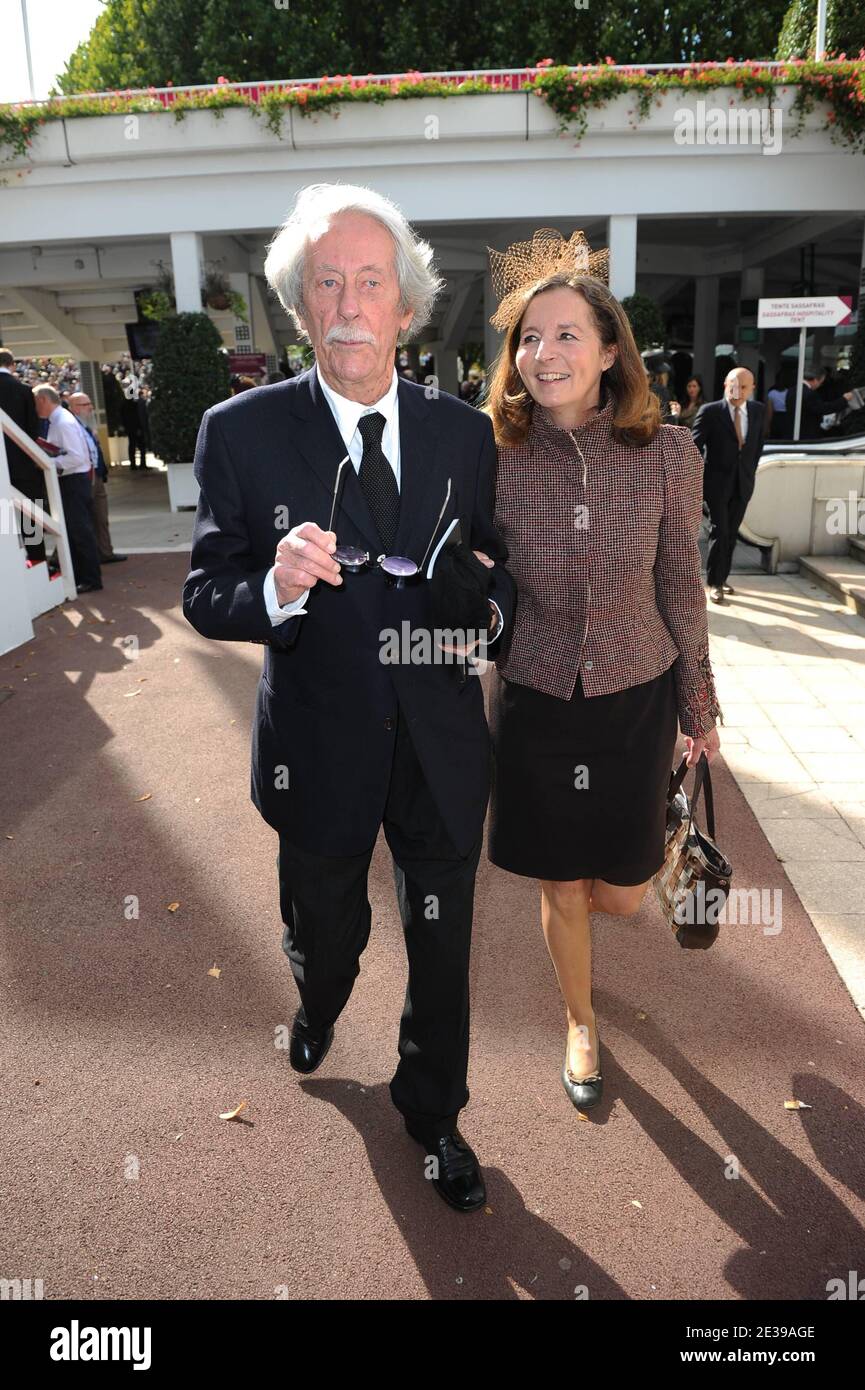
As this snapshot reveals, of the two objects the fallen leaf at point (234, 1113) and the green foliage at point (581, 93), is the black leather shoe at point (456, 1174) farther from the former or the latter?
the green foliage at point (581, 93)

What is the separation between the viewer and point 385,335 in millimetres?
2355

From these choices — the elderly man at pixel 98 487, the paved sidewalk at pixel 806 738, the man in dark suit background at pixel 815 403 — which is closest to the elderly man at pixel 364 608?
the paved sidewalk at pixel 806 738

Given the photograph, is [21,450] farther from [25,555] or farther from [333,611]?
[333,611]

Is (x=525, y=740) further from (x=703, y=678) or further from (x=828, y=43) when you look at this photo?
(x=828, y=43)

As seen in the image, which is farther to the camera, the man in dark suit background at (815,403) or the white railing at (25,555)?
the man in dark suit background at (815,403)

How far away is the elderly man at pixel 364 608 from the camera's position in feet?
7.51

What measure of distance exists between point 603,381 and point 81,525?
8.48 meters

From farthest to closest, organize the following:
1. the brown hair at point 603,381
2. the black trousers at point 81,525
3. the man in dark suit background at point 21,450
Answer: the black trousers at point 81,525, the man in dark suit background at point 21,450, the brown hair at point 603,381

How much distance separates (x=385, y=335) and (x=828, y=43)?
685 inches

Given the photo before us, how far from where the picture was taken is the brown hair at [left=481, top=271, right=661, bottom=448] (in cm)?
265

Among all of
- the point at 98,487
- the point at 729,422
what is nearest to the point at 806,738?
the point at 729,422

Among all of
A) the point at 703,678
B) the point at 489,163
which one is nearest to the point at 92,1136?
the point at 703,678

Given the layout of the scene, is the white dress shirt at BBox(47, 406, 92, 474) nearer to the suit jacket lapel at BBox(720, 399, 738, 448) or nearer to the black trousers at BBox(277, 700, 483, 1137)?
the suit jacket lapel at BBox(720, 399, 738, 448)

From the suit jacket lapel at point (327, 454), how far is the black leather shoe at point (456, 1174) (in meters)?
1.55
